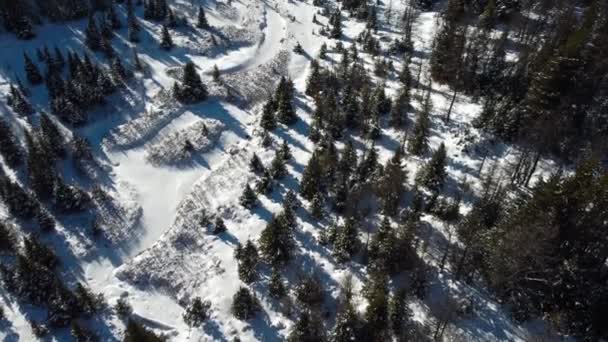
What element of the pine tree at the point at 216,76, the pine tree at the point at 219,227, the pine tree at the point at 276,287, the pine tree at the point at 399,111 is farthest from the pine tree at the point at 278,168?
the pine tree at the point at 216,76

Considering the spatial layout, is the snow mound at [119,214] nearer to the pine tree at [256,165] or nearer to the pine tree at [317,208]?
the pine tree at [256,165]

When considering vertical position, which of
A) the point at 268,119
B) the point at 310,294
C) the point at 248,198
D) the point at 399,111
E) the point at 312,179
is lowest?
the point at 310,294

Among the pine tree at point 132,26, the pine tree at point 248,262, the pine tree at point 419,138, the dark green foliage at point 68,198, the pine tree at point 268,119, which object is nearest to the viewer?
the pine tree at point 248,262

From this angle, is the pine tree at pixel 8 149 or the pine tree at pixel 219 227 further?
the pine tree at pixel 8 149

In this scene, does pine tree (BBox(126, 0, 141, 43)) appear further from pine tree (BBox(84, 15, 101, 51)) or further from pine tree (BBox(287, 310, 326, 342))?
pine tree (BBox(287, 310, 326, 342))

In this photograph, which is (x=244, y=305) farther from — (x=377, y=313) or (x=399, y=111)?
(x=399, y=111)

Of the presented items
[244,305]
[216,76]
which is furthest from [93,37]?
[244,305]
